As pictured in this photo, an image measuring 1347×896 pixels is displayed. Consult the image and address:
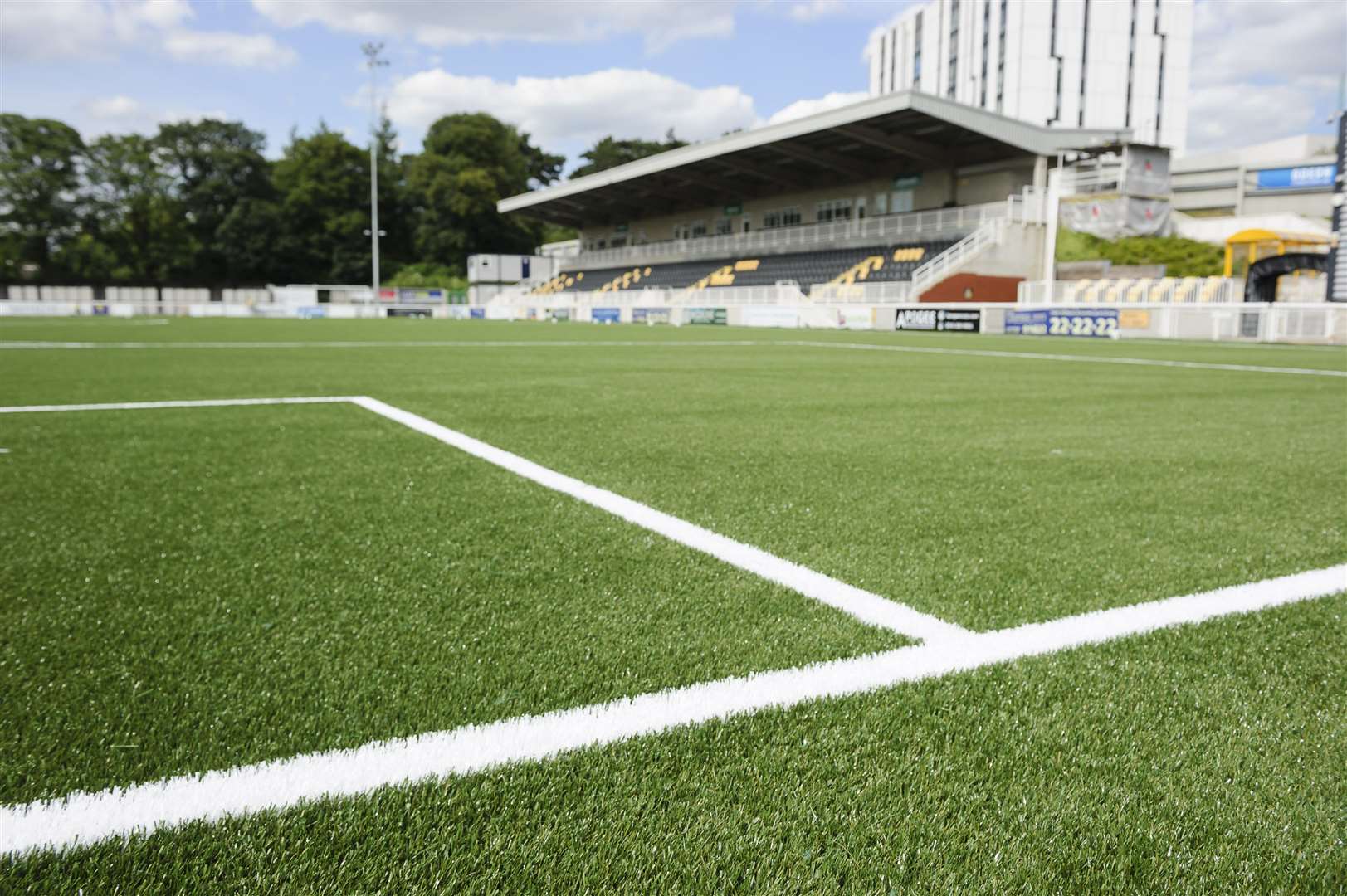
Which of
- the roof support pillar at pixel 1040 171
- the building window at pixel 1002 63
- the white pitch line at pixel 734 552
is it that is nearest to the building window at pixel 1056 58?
the building window at pixel 1002 63

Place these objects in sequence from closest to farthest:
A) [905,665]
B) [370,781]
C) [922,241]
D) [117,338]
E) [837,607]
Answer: [370,781] < [905,665] < [837,607] < [117,338] < [922,241]

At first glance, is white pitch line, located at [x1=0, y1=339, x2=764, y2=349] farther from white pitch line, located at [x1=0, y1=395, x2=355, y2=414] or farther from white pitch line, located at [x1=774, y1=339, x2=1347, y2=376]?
white pitch line, located at [x1=0, y1=395, x2=355, y2=414]

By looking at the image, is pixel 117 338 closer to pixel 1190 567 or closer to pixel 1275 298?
pixel 1190 567

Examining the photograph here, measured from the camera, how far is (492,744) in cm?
131

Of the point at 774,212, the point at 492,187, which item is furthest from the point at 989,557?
the point at 492,187

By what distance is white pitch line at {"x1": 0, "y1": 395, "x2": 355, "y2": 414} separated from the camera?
5176 mm

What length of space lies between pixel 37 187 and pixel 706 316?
57.6 m

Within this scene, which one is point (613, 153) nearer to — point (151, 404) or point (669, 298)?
point (669, 298)

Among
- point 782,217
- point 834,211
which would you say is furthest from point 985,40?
point 834,211

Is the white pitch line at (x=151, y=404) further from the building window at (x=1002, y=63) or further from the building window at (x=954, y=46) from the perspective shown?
the building window at (x=954, y=46)

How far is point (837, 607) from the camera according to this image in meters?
1.94

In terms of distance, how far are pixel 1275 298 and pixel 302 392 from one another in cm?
2574

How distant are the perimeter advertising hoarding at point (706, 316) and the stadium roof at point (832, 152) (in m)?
7.37

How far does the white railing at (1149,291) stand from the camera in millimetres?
22141
